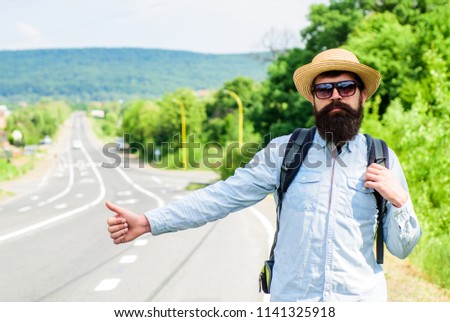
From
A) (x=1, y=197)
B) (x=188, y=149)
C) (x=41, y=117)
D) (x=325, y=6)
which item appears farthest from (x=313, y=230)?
(x=41, y=117)

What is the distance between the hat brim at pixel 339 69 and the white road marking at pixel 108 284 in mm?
4375

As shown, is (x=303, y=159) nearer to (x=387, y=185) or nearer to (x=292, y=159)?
(x=292, y=159)

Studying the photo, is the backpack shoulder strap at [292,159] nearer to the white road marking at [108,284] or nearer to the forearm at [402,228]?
the forearm at [402,228]

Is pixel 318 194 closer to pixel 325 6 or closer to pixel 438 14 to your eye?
pixel 438 14

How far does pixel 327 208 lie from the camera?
2324mm

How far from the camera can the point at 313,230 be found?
7.57 feet

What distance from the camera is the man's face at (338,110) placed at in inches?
95.0

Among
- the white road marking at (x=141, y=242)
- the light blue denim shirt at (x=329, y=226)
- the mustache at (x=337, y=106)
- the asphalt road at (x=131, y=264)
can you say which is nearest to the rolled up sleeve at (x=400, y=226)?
the light blue denim shirt at (x=329, y=226)

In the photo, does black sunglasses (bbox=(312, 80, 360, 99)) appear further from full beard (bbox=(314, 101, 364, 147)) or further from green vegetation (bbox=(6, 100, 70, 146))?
green vegetation (bbox=(6, 100, 70, 146))

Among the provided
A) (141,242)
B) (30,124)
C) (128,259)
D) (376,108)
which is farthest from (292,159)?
(30,124)

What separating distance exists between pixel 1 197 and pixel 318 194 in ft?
81.1

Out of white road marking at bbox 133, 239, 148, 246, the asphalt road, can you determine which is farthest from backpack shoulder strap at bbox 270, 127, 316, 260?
white road marking at bbox 133, 239, 148, 246

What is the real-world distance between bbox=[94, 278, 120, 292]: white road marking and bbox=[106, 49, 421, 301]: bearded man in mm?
4235

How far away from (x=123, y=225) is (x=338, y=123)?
3.00ft
